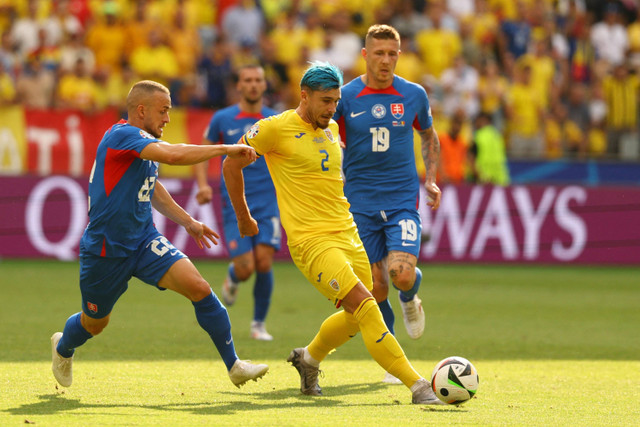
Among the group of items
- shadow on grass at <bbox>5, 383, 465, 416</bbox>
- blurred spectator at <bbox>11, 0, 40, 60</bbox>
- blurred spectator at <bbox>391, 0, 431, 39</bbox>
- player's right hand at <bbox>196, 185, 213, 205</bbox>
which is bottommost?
shadow on grass at <bbox>5, 383, 465, 416</bbox>

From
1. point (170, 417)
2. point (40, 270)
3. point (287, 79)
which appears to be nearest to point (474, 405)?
point (170, 417)

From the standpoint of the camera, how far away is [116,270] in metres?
7.28

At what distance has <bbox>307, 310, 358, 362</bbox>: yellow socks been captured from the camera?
24.3ft

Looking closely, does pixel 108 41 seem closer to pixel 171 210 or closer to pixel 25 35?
pixel 25 35

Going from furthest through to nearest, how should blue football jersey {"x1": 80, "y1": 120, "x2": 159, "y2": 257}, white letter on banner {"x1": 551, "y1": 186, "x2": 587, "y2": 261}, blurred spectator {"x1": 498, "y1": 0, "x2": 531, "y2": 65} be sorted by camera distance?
blurred spectator {"x1": 498, "y1": 0, "x2": 531, "y2": 65}
white letter on banner {"x1": 551, "y1": 186, "x2": 587, "y2": 261}
blue football jersey {"x1": 80, "y1": 120, "x2": 159, "y2": 257}

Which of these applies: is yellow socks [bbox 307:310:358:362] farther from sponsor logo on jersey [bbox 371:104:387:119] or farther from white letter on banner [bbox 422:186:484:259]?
white letter on banner [bbox 422:186:484:259]

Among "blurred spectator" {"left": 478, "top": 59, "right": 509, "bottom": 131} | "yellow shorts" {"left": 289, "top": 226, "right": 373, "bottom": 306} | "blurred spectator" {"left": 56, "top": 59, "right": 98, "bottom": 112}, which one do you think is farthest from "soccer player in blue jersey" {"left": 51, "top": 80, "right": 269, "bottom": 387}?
"blurred spectator" {"left": 478, "top": 59, "right": 509, "bottom": 131}

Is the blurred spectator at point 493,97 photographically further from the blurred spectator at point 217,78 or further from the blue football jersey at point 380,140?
the blue football jersey at point 380,140

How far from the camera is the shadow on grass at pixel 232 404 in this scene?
665 centimetres

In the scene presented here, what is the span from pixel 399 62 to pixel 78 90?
6.03 metres

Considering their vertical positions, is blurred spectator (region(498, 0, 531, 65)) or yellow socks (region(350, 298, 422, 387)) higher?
blurred spectator (region(498, 0, 531, 65))

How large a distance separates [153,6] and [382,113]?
42.3 ft

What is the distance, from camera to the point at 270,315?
12.3 metres

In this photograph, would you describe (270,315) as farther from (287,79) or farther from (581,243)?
(287,79)
